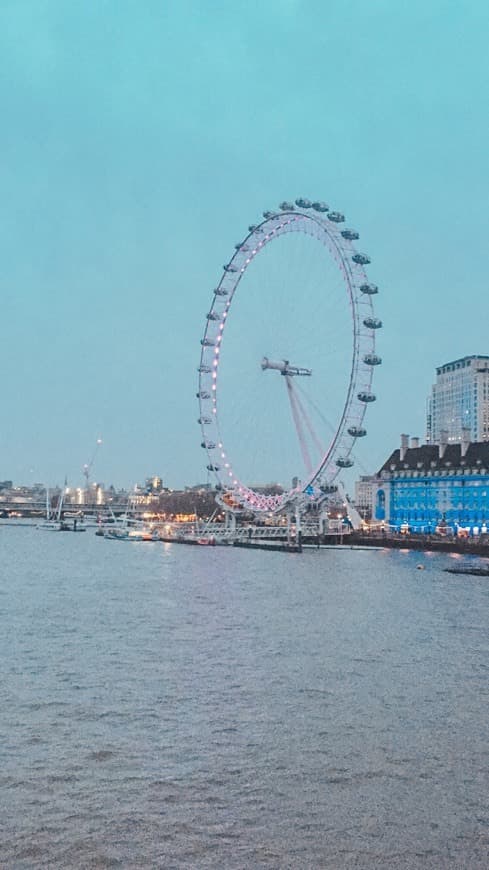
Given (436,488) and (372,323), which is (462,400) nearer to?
(436,488)

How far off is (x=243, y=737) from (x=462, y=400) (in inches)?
5521

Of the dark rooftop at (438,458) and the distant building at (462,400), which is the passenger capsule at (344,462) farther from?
the distant building at (462,400)

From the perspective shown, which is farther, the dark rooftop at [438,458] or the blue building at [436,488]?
the dark rooftop at [438,458]

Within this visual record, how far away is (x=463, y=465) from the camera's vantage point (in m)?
82.5

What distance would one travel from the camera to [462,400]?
151625 mm

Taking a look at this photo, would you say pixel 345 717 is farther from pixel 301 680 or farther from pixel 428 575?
pixel 428 575

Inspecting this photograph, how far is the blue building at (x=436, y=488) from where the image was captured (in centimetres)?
8031

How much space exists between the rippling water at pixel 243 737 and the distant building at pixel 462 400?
385 ft

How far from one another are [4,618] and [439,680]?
45.6 feet

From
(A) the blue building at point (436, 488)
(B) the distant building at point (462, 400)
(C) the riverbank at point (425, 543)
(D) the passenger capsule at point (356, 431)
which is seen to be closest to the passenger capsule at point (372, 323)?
(D) the passenger capsule at point (356, 431)

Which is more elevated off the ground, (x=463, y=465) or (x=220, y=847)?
(x=463, y=465)

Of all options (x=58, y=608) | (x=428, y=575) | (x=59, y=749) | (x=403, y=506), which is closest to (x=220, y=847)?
(x=59, y=749)

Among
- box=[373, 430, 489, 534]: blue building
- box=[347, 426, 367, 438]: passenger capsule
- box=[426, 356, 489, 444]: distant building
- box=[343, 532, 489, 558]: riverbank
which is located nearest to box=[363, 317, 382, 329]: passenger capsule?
box=[347, 426, 367, 438]: passenger capsule

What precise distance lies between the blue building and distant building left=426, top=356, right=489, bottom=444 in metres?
50.8
